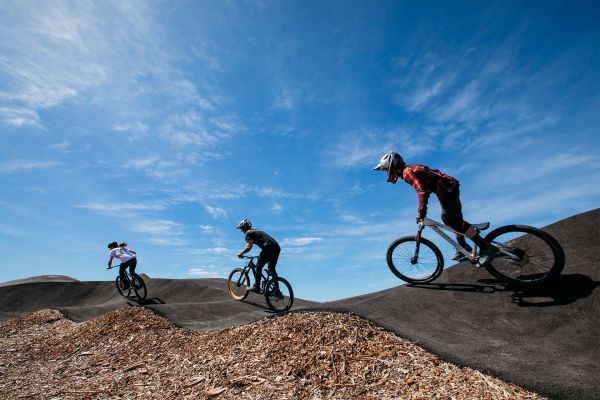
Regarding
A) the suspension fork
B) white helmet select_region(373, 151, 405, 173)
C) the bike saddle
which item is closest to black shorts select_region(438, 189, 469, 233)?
the bike saddle

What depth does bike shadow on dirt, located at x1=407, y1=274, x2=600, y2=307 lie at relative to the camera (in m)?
6.26

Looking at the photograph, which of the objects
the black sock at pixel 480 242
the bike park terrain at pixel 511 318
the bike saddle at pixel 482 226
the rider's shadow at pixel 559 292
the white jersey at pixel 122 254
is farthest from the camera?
the white jersey at pixel 122 254

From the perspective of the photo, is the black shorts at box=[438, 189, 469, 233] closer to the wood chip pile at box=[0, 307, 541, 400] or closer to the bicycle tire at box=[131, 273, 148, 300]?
the wood chip pile at box=[0, 307, 541, 400]

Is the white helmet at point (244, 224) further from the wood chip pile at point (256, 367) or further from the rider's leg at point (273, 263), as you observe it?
the wood chip pile at point (256, 367)

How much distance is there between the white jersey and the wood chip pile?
204 inches

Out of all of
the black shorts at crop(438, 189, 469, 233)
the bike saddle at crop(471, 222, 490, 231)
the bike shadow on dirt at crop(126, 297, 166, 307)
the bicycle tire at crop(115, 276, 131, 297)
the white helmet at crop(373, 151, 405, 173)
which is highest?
the white helmet at crop(373, 151, 405, 173)

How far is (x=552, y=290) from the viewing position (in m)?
6.61

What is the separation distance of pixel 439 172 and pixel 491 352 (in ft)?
12.5

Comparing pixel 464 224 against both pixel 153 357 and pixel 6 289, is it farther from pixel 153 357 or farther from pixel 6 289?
pixel 6 289

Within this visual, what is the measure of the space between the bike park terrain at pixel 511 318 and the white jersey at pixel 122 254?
14.6 feet

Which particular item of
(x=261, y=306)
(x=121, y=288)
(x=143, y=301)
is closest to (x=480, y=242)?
(x=261, y=306)

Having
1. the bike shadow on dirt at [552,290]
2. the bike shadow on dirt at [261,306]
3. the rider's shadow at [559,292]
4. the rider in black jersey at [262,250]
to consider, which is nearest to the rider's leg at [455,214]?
the bike shadow on dirt at [552,290]

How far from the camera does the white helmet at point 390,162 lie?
25.9ft

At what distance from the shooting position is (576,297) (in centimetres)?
620
